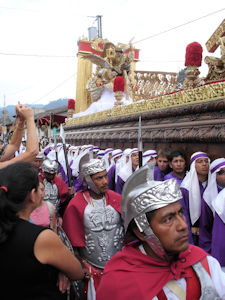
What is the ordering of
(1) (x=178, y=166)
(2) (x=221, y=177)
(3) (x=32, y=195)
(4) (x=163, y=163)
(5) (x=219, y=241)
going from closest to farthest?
(3) (x=32, y=195) < (5) (x=219, y=241) < (2) (x=221, y=177) < (1) (x=178, y=166) < (4) (x=163, y=163)

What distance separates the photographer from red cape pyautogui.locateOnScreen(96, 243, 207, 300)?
114 centimetres

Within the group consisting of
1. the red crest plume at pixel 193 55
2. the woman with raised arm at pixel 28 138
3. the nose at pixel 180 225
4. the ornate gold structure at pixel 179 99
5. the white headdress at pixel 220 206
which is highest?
the red crest plume at pixel 193 55

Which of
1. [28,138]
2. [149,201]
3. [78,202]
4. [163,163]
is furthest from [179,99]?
[149,201]

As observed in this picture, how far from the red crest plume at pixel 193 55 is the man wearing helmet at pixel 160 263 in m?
3.39

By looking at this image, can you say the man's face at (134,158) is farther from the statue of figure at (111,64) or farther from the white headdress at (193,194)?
the statue of figure at (111,64)

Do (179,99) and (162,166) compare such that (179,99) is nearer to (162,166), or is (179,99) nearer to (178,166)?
(162,166)

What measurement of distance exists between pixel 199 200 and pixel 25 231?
202 cm

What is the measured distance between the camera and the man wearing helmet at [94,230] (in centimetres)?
224

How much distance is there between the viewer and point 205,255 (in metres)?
1.32

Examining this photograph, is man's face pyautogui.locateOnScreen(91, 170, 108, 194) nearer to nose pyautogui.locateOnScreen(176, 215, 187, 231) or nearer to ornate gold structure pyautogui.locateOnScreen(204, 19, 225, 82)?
nose pyautogui.locateOnScreen(176, 215, 187, 231)

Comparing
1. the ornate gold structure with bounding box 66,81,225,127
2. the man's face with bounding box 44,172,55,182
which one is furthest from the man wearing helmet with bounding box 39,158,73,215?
the ornate gold structure with bounding box 66,81,225,127

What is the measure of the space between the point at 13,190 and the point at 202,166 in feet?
7.38

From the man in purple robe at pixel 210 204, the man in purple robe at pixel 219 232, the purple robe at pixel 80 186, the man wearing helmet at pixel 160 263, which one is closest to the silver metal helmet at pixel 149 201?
the man wearing helmet at pixel 160 263

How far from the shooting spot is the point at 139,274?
1185mm
